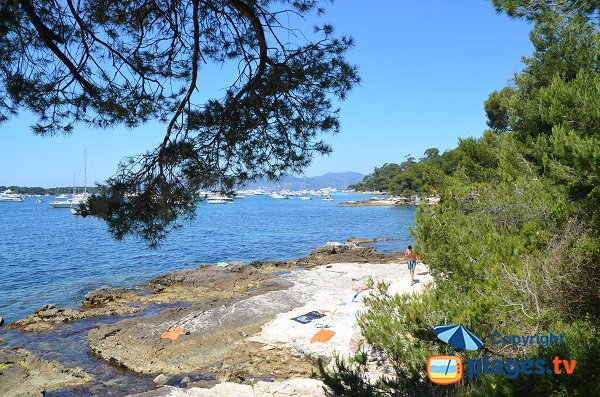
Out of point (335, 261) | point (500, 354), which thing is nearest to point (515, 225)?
point (500, 354)

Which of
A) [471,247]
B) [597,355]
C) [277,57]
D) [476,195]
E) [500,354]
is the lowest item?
[500,354]

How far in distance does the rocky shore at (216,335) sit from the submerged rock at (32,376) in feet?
0.06

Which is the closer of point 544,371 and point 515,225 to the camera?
point 544,371

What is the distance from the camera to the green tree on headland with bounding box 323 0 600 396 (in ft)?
13.3

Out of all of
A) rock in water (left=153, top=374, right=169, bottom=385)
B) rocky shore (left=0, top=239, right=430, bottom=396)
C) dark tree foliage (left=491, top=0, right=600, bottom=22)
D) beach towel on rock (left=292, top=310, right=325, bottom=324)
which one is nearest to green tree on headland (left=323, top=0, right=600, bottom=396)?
dark tree foliage (left=491, top=0, right=600, bottom=22)

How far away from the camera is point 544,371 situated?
369cm

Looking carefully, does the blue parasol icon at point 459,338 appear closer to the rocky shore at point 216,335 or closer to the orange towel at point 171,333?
the rocky shore at point 216,335

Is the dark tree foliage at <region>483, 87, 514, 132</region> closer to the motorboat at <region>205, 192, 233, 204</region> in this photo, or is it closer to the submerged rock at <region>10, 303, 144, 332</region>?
the submerged rock at <region>10, 303, 144, 332</region>

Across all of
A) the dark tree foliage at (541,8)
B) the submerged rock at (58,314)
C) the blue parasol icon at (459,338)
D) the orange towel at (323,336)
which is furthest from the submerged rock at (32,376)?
the dark tree foliage at (541,8)

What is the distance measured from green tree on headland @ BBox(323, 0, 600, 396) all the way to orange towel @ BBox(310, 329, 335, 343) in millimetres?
2920

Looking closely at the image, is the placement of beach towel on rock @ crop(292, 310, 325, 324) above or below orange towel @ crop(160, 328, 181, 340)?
above

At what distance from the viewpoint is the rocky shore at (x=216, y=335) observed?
27.6 feet

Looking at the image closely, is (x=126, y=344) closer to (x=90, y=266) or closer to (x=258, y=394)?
(x=258, y=394)

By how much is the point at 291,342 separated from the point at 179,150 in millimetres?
6569
